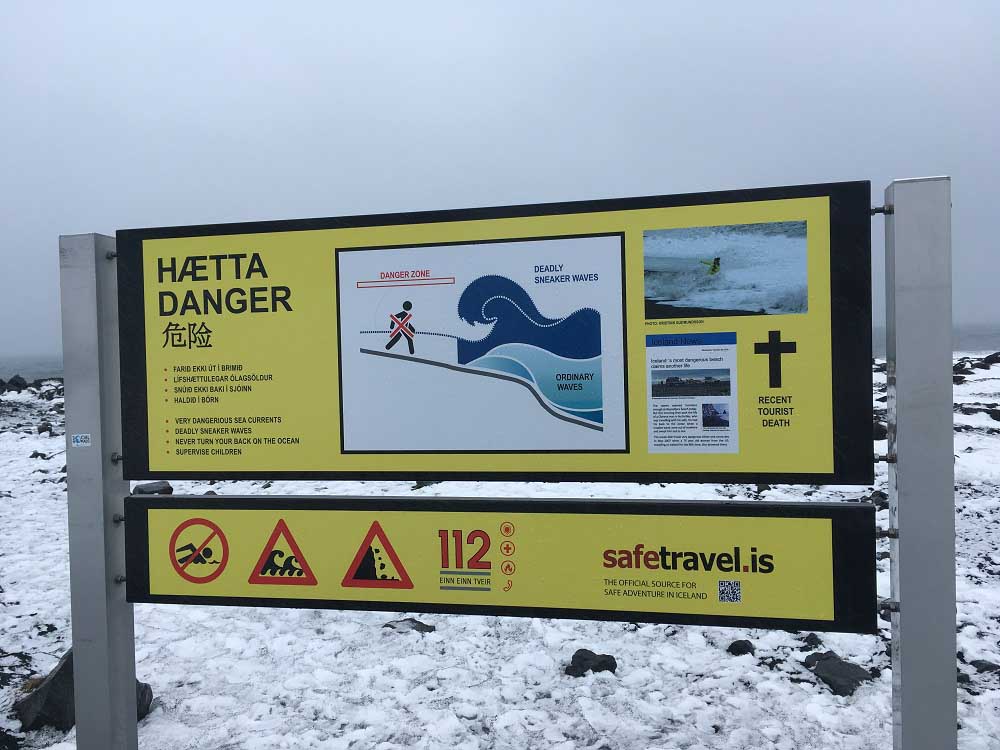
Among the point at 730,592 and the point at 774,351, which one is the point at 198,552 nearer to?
the point at 730,592

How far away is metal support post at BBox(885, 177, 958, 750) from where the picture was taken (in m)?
2.96

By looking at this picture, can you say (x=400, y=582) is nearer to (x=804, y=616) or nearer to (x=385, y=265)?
(x=385, y=265)

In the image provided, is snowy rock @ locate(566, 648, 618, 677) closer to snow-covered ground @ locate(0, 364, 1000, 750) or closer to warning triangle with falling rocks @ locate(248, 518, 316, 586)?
snow-covered ground @ locate(0, 364, 1000, 750)

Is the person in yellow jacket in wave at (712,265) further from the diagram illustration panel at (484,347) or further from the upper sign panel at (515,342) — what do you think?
the diagram illustration panel at (484,347)

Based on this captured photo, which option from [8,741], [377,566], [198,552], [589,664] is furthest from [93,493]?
[589,664]

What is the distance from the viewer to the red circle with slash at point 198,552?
3.75m

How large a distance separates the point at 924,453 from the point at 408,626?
12.7 feet

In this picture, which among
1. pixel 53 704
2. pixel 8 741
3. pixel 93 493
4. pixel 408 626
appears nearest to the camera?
pixel 93 493

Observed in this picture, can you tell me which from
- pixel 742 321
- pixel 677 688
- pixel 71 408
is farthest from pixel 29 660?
pixel 742 321

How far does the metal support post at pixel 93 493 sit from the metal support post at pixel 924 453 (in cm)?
420

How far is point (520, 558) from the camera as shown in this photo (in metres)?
3.43

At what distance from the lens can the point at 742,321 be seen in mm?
3207

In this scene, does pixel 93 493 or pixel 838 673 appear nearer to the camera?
pixel 93 493

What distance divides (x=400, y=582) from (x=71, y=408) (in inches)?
86.8
